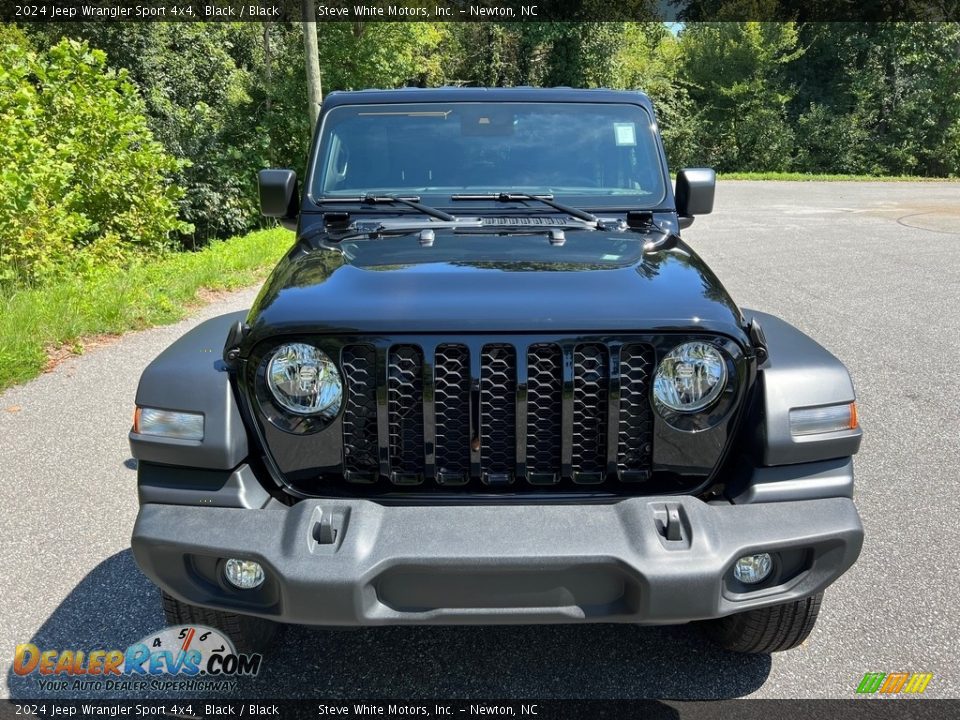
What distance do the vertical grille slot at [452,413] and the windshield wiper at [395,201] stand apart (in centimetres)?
115

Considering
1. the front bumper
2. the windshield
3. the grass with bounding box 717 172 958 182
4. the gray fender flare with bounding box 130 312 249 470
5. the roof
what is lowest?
the grass with bounding box 717 172 958 182

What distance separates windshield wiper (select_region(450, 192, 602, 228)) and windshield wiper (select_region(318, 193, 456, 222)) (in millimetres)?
176

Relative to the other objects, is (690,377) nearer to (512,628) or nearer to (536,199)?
(512,628)

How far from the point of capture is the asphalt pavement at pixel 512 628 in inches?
109

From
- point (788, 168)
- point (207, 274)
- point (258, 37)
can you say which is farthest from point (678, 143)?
point (207, 274)

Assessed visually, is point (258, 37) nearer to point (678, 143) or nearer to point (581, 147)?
point (678, 143)

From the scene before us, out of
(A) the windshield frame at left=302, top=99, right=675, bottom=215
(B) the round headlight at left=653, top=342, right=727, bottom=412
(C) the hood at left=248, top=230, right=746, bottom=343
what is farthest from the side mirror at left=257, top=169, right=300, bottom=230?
(B) the round headlight at left=653, top=342, right=727, bottom=412

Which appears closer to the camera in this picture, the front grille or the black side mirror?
the front grille

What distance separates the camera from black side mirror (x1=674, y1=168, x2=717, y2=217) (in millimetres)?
3834

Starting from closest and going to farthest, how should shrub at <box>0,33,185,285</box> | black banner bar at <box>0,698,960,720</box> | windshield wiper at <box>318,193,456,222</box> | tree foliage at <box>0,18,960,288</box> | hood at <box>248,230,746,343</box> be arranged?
hood at <box>248,230,746,343</box> < black banner bar at <box>0,698,960,720</box> < windshield wiper at <box>318,193,456,222</box> < shrub at <box>0,33,185,285</box> < tree foliage at <box>0,18,960,288</box>

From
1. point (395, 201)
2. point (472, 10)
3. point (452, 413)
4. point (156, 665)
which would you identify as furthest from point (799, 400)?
point (472, 10)

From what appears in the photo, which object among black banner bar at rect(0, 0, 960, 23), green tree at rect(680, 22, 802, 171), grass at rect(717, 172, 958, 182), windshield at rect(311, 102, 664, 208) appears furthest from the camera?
green tree at rect(680, 22, 802, 171)

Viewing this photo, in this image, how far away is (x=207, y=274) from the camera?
1020cm

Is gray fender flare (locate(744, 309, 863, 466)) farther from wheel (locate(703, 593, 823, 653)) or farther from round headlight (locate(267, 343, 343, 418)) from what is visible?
round headlight (locate(267, 343, 343, 418))
